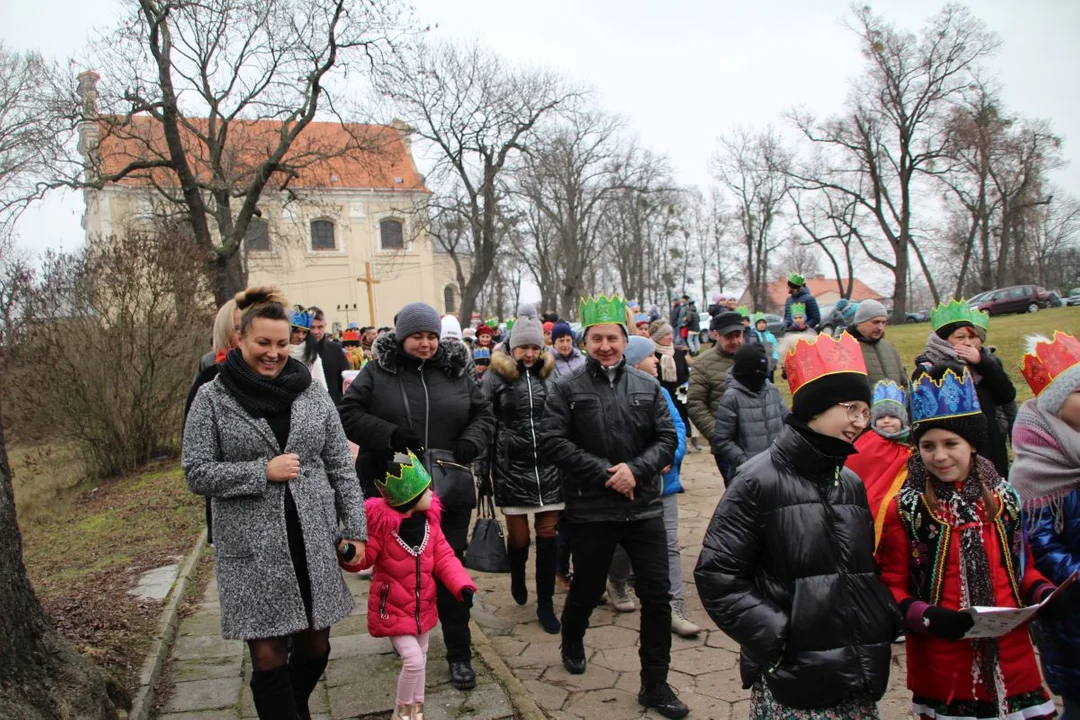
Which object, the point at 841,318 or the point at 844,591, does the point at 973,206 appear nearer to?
the point at 841,318

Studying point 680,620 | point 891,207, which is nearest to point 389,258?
point 891,207

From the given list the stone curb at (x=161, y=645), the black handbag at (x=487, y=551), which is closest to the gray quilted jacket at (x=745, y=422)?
the black handbag at (x=487, y=551)

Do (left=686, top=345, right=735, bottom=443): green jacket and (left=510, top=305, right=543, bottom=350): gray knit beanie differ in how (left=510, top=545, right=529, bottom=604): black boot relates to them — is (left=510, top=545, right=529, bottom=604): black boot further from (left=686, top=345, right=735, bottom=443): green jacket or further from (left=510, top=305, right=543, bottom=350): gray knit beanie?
(left=686, top=345, right=735, bottom=443): green jacket

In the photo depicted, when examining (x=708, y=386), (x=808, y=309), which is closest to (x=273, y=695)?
(x=708, y=386)

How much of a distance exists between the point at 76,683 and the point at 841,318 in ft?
26.4

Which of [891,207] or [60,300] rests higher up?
[891,207]

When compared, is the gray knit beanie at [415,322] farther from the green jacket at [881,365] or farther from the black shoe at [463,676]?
the green jacket at [881,365]

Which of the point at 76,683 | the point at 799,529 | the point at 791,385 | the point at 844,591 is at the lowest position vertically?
the point at 76,683

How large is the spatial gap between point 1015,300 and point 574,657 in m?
39.7

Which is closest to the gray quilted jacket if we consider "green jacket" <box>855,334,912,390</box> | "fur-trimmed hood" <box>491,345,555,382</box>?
"green jacket" <box>855,334,912,390</box>

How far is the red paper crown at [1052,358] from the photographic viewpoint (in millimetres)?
3025

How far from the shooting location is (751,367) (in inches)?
208

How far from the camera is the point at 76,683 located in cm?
327

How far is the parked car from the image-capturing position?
3694 centimetres
